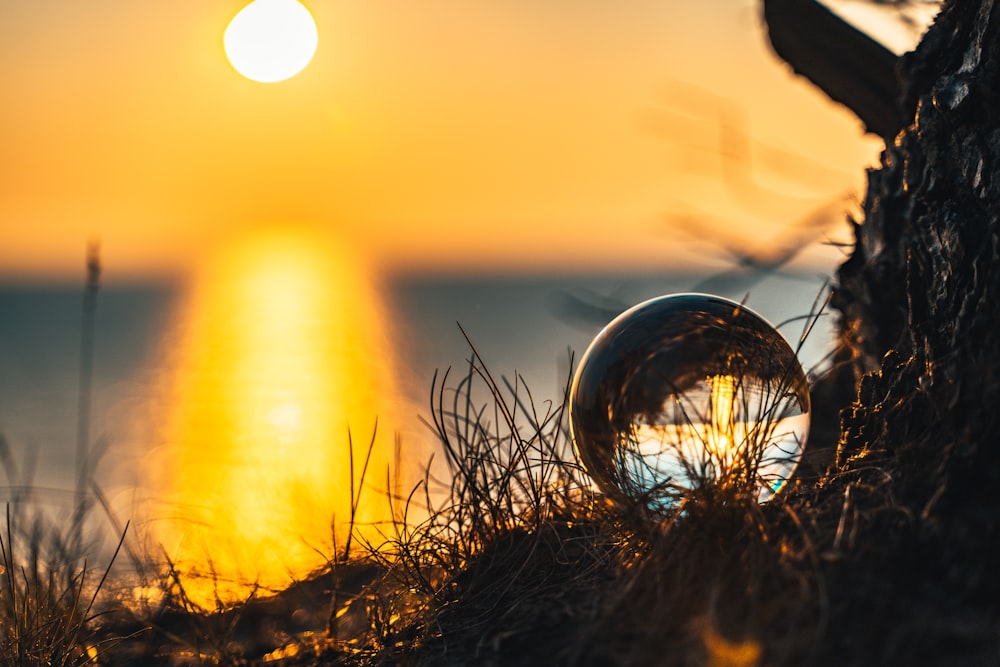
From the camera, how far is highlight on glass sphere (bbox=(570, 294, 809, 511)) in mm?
2188

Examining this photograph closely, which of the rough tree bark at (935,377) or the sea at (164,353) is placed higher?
the sea at (164,353)

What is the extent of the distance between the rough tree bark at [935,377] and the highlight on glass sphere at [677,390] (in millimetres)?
217

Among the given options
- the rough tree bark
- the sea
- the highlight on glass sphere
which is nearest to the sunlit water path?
the sea

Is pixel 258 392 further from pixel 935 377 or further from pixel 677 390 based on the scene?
pixel 935 377

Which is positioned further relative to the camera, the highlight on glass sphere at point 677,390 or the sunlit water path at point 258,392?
the sunlit water path at point 258,392

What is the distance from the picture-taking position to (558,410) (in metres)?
2.61

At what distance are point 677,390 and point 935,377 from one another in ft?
2.11

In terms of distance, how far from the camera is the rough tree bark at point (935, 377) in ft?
4.82

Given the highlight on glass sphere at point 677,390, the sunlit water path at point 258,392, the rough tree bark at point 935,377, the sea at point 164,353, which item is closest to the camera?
the rough tree bark at point 935,377

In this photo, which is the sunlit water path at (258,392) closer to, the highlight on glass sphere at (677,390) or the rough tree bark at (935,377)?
the highlight on glass sphere at (677,390)

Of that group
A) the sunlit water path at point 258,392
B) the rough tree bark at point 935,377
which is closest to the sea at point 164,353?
the sunlit water path at point 258,392

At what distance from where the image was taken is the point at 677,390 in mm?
2275

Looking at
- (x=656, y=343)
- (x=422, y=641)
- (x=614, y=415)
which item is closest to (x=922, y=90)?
(x=656, y=343)

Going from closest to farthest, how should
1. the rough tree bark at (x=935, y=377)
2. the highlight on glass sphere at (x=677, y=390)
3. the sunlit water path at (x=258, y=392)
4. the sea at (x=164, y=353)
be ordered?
1. the rough tree bark at (x=935, y=377)
2. the highlight on glass sphere at (x=677, y=390)
3. the sea at (x=164, y=353)
4. the sunlit water path at (x=258, y=392)
